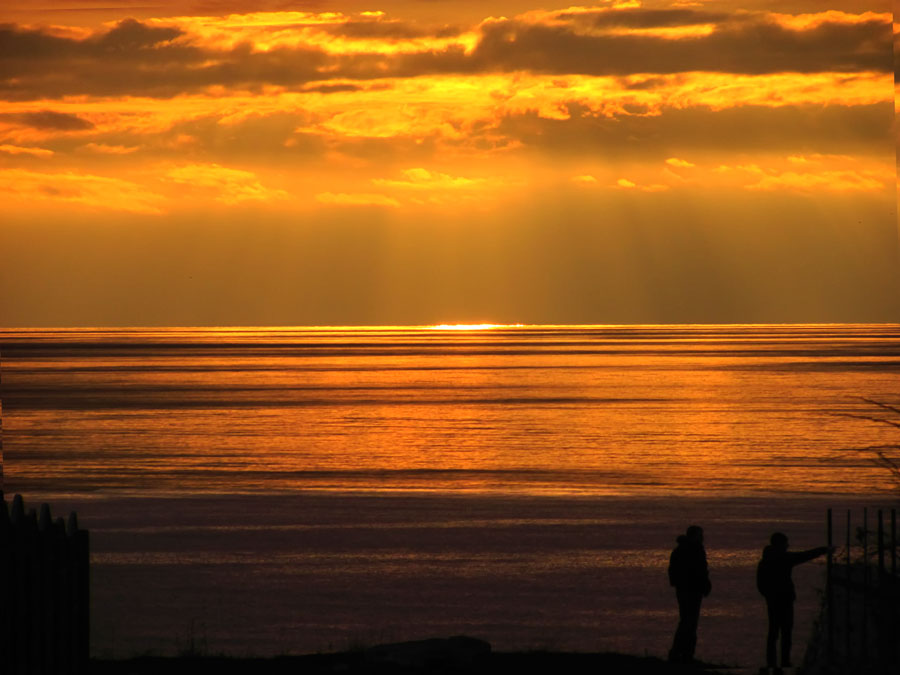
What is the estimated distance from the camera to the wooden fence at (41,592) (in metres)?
8.22

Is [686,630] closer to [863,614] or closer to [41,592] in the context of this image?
[863,614]

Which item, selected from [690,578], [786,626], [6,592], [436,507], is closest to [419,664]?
[690,578]

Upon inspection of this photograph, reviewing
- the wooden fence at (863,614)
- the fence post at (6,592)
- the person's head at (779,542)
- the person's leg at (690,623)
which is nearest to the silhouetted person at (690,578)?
the person's leg at (690,623)

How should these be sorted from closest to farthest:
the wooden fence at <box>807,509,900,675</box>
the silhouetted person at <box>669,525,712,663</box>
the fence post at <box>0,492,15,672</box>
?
the fence post at <box>0,492,15,672</box> < the wooden fence at <box>807,509,900,675</box> < the silhouetted person at <box>669,525,712,663</box>

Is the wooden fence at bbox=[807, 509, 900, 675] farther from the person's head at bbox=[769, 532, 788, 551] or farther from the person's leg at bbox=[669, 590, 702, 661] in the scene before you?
the person's leg at bbox=[669, 590, 702, 661]

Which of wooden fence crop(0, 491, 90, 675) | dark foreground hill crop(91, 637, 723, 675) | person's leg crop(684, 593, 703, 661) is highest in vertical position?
wooden fence crop(0, 491, 90, 675)

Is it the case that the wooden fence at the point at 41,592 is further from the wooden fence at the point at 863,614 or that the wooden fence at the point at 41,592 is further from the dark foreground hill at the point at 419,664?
the wooden fence at the point at 863,614

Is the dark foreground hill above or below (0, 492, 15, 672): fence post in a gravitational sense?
below

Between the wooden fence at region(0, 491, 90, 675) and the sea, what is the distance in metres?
5.09

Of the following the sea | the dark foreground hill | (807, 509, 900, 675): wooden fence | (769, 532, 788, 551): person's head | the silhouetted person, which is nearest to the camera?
(807, 509, 900, 675): wooden fence

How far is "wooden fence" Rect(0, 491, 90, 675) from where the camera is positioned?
822 cm

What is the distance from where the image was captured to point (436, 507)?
29.7 m

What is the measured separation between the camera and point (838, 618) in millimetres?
11672

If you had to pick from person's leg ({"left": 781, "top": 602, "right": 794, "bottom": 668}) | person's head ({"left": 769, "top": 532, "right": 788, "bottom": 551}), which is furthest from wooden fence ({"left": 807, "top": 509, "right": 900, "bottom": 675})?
person's head ({"left": 769, "top": 532, "right": 788, "bottom": 551})
